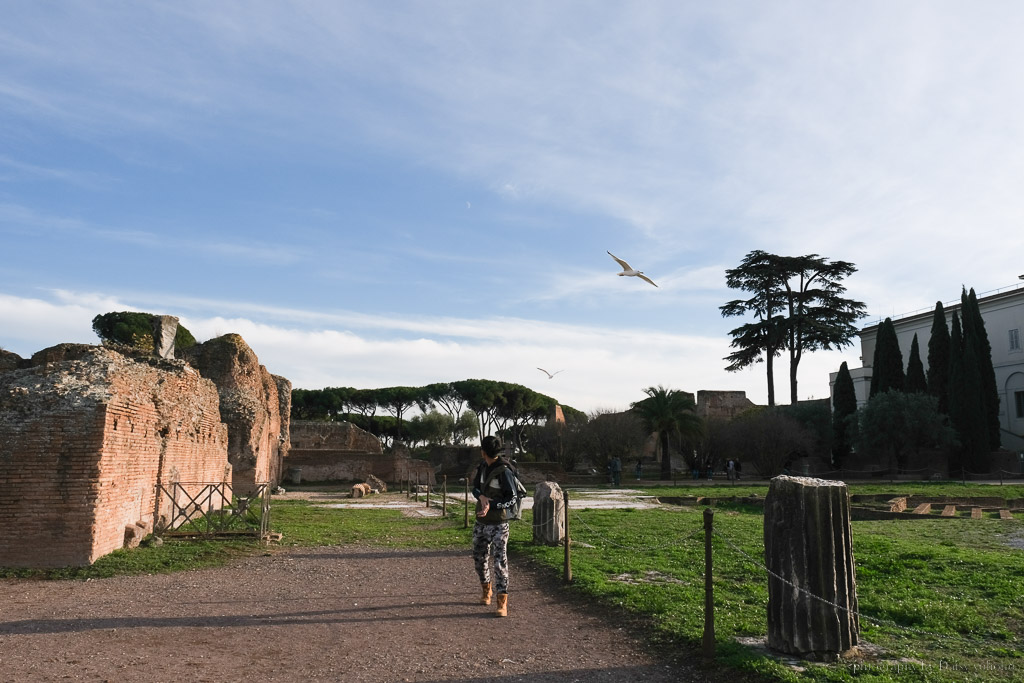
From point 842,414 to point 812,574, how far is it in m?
42.7

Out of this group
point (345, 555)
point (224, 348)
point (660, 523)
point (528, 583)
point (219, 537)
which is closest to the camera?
point (528, 583)

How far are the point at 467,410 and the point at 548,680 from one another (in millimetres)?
52295

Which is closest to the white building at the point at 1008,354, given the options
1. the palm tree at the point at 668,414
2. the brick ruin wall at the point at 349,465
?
the palm tree at the point at 668,414

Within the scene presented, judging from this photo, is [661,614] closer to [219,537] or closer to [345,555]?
[345,555]

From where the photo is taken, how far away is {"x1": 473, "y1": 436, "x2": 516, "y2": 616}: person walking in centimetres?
636

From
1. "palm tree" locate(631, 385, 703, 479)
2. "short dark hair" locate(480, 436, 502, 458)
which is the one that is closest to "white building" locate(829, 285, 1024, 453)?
"palm tree" locate(631, 385, 703, 479)

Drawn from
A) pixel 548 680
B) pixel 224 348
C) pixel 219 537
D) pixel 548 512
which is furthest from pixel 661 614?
pixel 224 348

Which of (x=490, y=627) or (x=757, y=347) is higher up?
(x=757, y=347)

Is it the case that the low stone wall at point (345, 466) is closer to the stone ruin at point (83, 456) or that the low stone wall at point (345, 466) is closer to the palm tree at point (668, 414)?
the palm tree at point (668, 414)

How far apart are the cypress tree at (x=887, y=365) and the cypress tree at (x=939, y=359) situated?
1927 mm

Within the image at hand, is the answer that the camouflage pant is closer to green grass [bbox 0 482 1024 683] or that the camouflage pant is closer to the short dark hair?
the short dark hair

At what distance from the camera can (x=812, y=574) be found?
463cm

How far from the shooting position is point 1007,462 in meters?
37.2

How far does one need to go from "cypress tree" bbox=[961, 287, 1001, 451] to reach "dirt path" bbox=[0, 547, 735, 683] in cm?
3869
